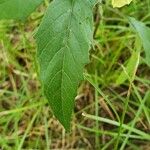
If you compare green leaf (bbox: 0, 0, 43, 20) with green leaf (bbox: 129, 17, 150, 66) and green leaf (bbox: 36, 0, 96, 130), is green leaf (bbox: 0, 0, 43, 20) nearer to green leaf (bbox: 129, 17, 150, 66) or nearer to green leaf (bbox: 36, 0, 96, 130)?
green leaf (bbox: 36, 0, 96, 130)

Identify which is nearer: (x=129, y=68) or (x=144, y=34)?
(x=144, y=34)

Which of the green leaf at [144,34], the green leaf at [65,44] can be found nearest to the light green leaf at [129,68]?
the green leaf at [144,34]

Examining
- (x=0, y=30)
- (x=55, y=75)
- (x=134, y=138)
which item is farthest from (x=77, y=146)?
(x=55, y=75)

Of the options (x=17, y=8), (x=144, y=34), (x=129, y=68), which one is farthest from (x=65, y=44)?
(x=129, y=68)

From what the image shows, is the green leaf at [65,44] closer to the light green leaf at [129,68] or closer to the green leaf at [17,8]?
the green leaf at [17,8]

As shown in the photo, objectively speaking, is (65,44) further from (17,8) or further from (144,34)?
(144,34)

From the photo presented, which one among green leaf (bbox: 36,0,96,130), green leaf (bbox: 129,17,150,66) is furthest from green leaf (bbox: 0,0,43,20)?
green leaf (bbox: 129,17,150,66)
